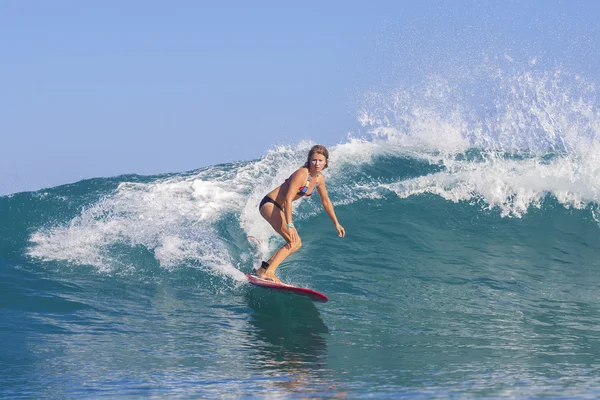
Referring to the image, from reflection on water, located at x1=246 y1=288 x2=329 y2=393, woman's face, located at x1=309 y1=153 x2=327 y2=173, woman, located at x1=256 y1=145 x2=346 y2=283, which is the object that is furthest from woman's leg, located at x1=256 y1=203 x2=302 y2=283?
woman's face, located at x1=309 y1=153 x2=327 y2=173

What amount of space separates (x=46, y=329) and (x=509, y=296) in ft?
17.6

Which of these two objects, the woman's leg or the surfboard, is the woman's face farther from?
the surfboard

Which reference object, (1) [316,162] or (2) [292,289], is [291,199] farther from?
(2) [292,289]

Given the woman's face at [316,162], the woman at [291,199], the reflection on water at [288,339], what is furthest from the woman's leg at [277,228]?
the woman's face at [316,162]

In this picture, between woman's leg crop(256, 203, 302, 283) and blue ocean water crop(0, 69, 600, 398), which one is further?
woman's leg crop(256, 203, 302, 283)

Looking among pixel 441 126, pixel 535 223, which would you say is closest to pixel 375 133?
pixel 441 126

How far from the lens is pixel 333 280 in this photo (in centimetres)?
912

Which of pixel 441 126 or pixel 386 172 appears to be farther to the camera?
pixel 441 126

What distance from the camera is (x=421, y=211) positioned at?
12.4 meters

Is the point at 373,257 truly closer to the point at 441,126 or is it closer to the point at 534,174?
the point at 534,174

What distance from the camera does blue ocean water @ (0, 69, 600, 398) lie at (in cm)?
526

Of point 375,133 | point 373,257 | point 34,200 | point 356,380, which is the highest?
point 375,133

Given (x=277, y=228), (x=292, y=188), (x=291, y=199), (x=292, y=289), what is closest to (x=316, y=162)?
(x=292, y=188)

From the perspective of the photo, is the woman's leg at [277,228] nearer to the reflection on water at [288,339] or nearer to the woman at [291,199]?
the woman at [291,199]
